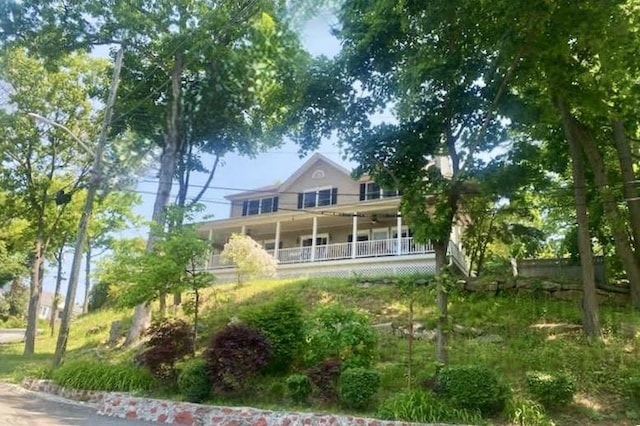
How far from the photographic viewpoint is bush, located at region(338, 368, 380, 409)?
7.70 metres

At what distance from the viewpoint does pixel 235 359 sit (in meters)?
8.71

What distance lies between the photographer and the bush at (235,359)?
8672 mm

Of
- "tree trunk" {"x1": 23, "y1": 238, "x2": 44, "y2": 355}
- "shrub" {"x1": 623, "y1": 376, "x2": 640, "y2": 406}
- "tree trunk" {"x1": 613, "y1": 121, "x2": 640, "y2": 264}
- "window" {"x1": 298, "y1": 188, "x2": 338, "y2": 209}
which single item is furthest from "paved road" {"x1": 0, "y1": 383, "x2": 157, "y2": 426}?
"window" {"x1": 298, "y1": 188, "x2": 338, "y2": 209}

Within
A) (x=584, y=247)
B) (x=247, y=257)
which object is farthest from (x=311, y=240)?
(x=584, y=247)

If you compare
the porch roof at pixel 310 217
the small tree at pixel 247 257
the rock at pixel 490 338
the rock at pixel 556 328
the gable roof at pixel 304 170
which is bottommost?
the rock at pixel 490 338

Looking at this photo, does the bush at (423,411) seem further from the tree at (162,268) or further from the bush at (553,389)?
the tree at (162,268)

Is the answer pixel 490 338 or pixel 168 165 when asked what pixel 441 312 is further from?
pixel 168 165

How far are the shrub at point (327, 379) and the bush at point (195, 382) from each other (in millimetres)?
1951

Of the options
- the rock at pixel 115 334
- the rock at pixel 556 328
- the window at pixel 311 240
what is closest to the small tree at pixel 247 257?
the rock at pixel 115 334

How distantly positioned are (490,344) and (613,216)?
4.78 m

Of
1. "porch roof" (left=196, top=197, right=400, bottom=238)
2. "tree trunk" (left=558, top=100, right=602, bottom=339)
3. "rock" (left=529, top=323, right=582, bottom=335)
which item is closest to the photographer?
"tree trunk" (left=558, top=100, right=602, bottom=339)

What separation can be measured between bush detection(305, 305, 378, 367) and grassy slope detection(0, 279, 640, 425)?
2.38 feet

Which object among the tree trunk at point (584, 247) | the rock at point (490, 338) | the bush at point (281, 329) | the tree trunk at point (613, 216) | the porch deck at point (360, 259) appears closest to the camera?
the bush at point (281, 329)

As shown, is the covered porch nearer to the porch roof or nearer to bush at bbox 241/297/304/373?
the porch roof
